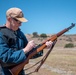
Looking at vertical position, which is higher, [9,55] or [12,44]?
[12,44]

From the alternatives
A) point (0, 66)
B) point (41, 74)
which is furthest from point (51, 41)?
point (41, 74)

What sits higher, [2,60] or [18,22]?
[18,22]

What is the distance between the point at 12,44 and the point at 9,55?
32 cm

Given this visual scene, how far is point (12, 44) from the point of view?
5.93m

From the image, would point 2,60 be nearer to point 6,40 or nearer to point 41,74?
point 6,40

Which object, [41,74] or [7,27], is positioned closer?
[7,27]

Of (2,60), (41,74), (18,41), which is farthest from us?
(41,74)

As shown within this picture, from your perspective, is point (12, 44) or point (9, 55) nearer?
point (9, 55)

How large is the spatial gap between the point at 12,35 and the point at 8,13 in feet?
1.44

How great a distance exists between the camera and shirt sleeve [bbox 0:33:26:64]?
222 inches

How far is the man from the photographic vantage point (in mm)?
5682

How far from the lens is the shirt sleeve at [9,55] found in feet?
18.5

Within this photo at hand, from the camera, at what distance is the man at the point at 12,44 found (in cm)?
568

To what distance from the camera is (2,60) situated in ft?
18.7
